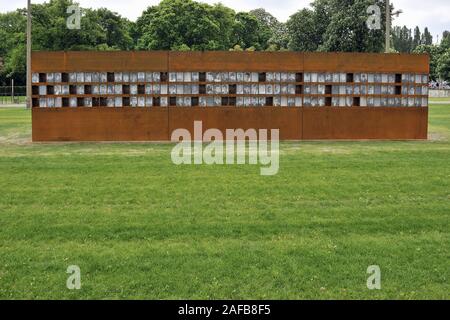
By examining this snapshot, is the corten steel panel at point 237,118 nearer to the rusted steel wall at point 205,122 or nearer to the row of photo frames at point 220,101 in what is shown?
the rusted steel wall at point 205,122

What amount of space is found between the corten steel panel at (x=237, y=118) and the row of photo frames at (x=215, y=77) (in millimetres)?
1174

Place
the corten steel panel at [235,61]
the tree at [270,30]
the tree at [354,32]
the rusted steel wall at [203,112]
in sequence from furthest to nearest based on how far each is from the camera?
the tree at [270,30] < the tree at [354,32] < the corten steel panel at [235,61] < the rusted steel wall at [203,112]

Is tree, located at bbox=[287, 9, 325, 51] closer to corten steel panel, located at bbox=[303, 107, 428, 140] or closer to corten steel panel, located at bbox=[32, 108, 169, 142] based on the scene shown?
corten steel panel, located at bbox=[303, 107, 428, 140]

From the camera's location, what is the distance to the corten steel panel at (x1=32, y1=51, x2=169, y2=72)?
20469mm

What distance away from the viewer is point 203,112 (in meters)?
20.9

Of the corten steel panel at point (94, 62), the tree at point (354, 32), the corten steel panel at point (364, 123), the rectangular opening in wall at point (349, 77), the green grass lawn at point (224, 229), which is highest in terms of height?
the tree at point (354, 32)

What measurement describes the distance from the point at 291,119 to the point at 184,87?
4465 mm

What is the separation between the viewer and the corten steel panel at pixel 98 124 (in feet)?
68.0

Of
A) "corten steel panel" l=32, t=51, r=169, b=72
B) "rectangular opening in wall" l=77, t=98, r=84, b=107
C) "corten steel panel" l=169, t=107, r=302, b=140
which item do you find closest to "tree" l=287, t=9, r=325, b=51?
"corten steel panel" l=169, t=107, r=302, b=140

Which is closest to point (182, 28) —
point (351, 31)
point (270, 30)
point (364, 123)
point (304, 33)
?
point (304, 33)

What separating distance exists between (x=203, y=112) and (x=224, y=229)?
12.8m

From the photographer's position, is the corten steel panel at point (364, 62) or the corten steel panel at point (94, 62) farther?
the corten steel panel at point (364, 62)

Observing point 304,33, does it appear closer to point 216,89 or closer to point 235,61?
point 235,61

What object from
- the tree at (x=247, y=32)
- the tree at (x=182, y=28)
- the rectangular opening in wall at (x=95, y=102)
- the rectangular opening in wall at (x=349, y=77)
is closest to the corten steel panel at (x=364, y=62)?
the rectangular opening in wall at (x=349, y=77)
